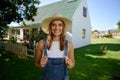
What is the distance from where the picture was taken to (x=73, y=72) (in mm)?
9484

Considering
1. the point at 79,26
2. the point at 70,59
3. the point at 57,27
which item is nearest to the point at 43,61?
the point at 70,59

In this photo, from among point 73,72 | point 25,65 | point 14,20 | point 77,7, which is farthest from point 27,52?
point 77,7

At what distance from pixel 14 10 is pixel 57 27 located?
11960 millimetres

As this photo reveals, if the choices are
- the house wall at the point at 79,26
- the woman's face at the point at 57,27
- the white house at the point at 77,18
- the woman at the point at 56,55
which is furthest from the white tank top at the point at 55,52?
the house wall at the point at 79,26

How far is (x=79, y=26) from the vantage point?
22.2 metres

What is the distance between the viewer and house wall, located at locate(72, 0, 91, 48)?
826 inches

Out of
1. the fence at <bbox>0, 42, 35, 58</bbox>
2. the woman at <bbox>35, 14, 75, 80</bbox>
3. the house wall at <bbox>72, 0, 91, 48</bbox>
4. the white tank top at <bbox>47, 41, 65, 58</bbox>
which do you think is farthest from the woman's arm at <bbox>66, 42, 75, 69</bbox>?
the house wall at <bbox>72, 0, 91, 48</bbox>

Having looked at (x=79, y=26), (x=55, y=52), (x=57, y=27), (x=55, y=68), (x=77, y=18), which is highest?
(x=77, y=18)

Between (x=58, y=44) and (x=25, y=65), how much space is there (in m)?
8.34

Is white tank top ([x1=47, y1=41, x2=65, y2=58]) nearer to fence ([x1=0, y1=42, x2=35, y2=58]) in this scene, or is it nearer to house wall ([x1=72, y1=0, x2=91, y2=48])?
fence ([x1=0, y1=42, x2=35, y2=58])

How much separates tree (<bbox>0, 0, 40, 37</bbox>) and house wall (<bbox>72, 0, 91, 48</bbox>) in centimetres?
645

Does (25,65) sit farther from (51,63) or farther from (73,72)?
(51,63)

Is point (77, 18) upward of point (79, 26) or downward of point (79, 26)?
upward

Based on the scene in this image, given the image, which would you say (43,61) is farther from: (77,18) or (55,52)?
(77,18)
